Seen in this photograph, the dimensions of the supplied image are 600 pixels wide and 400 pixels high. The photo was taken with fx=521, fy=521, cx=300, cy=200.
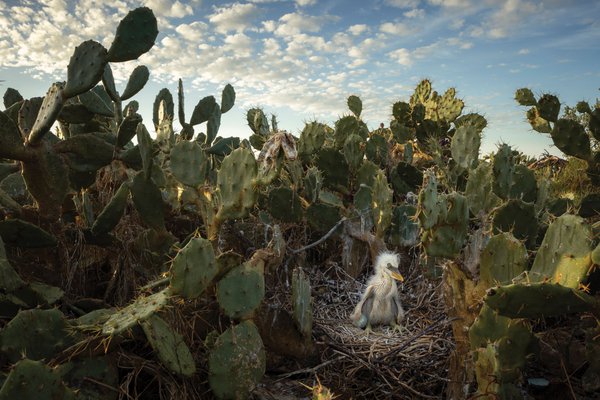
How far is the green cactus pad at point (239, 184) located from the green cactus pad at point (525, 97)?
12.0 feet

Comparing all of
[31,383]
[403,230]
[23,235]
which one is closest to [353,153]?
[403,230]

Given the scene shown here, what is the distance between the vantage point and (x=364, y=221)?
3.76 metres

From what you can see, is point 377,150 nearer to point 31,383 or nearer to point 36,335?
point 36,335

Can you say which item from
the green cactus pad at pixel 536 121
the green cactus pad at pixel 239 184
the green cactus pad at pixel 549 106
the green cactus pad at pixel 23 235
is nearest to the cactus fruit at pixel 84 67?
the green cactus pad at pixel 23 235

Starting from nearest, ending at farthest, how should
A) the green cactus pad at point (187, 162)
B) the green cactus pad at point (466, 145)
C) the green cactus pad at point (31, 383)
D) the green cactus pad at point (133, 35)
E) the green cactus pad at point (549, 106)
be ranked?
the green cactus pad at point (31, 383) < the green cactus pad at point (187, 162) < the green cactus pad at point (133, 35) < the green cactus pad at point (466, 145) < the green cactus pad at point (549, 106)

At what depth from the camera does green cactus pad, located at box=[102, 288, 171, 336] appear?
6.38ft

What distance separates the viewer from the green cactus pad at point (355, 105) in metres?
5.86

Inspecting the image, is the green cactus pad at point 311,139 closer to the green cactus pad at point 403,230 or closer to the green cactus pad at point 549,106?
the green cactus pad at point 403,230

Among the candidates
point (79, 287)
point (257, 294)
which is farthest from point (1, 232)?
point (257, 294)

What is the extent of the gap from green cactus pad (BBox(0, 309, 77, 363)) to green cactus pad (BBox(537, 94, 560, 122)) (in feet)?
13.1

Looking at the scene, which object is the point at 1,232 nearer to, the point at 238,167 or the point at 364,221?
the point at 238,167

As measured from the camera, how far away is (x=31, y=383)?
1797 millimetres

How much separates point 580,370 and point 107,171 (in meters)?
3.21

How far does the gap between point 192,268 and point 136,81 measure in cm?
221
